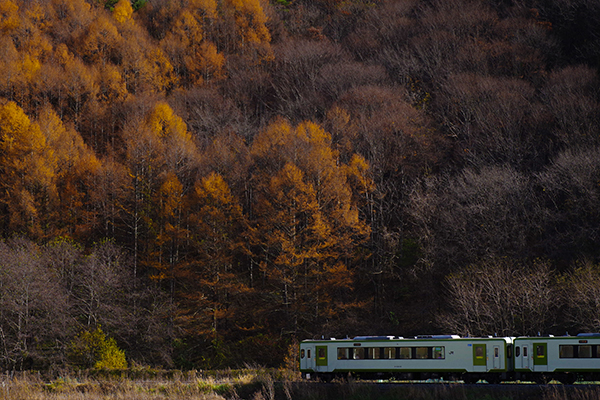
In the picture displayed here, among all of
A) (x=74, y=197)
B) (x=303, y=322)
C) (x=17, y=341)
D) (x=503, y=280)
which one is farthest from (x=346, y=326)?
(x=74, y=197)

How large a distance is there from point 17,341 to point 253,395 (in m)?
22.0

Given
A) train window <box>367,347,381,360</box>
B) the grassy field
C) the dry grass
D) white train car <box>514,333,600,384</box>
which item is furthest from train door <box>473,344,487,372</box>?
the dry grass

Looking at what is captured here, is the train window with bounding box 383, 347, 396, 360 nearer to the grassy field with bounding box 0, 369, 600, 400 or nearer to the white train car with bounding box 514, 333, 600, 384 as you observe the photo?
the grassy field with bounding box 0, 369, 600, 400

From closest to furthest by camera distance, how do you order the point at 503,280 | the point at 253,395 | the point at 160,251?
the point at 253,395 < the point at 503,280 < the point at 160,251

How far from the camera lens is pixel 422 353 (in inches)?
1240

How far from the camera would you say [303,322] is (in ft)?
160

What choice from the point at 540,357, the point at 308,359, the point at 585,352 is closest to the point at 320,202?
the point at 308,359

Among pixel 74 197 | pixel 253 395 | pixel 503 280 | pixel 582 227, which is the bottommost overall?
pixel 253 395

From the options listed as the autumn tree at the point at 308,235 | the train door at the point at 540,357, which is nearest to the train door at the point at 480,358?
the train door at the point at 540,357

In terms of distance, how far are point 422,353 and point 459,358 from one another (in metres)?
1.79

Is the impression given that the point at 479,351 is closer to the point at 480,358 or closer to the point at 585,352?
the point at 480,358

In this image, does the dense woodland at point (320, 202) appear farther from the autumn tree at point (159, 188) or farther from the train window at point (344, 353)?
the train window at point (344, 353)

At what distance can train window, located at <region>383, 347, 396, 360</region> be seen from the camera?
32.2 meters

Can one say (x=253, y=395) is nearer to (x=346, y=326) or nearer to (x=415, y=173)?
(x=346, y=326)
